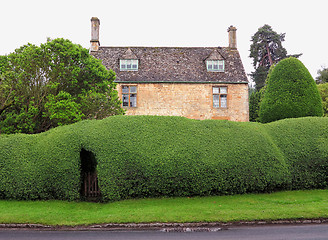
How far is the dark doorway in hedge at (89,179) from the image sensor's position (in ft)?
41.1

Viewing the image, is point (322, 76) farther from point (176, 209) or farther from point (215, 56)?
point (176, 209)

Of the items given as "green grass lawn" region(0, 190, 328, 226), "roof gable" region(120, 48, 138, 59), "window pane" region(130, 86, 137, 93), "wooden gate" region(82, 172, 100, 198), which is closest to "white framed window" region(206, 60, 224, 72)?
"roof gable" region(120, 48, 138, 59)

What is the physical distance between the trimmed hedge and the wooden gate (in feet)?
2.43

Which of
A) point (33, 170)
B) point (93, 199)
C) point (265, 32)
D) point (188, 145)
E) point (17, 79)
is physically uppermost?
point (265, 32)

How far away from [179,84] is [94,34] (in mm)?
11236

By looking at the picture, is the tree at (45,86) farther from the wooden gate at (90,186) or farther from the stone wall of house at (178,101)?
the stone wall of house at (178,101)

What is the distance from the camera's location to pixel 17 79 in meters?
16.0

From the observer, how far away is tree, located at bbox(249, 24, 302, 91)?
5125 cm

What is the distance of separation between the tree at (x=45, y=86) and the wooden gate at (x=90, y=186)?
4236 mm

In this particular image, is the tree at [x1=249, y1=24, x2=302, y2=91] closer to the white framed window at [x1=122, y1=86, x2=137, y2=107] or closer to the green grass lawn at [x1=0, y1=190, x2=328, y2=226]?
the white framed window at [x1=122, y1=86, x2=137, y2=107]

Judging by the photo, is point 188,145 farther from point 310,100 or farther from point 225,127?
point 310,100

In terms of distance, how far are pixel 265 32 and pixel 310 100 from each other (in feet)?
130

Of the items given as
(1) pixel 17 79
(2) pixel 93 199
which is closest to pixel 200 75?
(1) pixel 17 79

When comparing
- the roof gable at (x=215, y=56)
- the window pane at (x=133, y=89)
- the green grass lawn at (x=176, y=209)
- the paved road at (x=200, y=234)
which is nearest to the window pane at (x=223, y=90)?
the roof gable at (x=215, y=56)
